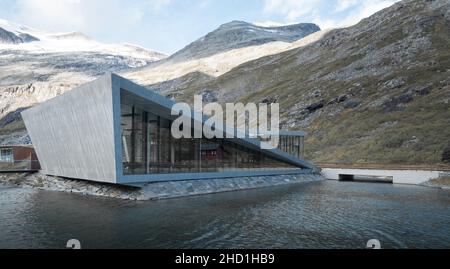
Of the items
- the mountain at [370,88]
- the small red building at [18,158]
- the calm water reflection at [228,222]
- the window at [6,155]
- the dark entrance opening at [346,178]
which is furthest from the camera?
the mountain at [370,88]

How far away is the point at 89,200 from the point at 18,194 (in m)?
9.03

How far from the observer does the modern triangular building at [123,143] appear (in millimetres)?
29203

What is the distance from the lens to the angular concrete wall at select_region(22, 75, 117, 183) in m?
29.1

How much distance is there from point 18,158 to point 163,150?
27.8 m

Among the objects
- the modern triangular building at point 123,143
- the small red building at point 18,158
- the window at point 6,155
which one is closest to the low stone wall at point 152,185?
the modern triangular building at point 123,143

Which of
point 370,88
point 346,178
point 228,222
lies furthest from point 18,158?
point 370,88

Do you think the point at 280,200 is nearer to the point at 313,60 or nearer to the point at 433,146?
the point at 433,146

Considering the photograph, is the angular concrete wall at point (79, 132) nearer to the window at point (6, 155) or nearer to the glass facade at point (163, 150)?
the glass facade at point (163, 150)

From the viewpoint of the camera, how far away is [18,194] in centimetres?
3541

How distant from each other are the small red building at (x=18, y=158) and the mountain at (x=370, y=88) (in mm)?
43342

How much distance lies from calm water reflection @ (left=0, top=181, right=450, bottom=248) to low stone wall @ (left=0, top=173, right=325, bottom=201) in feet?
5.89

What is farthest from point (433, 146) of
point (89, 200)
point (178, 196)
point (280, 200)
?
point (89, 200)

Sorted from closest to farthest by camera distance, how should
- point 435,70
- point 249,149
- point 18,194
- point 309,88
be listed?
point 18,194 → point 249,149 → point 435,70 → point 309,88

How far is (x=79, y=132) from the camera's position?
112 feet
